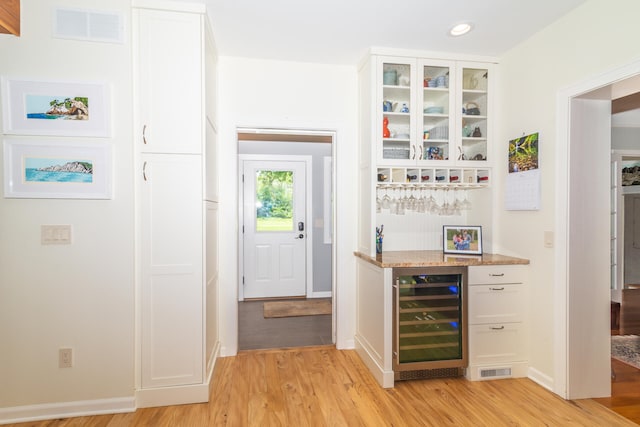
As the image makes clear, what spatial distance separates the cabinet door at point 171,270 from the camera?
2207mm

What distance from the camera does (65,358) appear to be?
2.12m

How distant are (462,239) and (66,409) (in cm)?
314

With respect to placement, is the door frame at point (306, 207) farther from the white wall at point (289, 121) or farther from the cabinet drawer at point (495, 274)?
the cabinet drawer at point (495, 274)

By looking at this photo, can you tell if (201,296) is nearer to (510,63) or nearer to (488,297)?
(488,297)

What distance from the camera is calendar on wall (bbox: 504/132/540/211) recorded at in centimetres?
251

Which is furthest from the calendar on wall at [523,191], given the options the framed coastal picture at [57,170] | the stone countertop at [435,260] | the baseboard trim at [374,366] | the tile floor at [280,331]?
the framed coastal picture at [57,170]

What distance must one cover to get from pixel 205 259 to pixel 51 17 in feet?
5.85

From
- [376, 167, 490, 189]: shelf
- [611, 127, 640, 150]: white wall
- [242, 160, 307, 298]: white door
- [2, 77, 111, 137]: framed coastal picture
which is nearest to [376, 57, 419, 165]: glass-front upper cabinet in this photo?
[376, 167, 490, 189]: shelf

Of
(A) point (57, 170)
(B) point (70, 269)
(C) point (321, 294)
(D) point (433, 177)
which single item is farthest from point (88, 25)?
(C) point (321, 294)

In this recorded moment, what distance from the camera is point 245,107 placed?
3002mm

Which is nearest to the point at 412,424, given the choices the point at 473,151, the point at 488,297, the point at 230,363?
the point at 488,297

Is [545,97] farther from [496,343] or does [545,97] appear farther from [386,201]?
[496,343]

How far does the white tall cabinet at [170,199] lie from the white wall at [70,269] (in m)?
0.08

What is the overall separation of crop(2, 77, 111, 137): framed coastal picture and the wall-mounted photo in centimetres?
298
